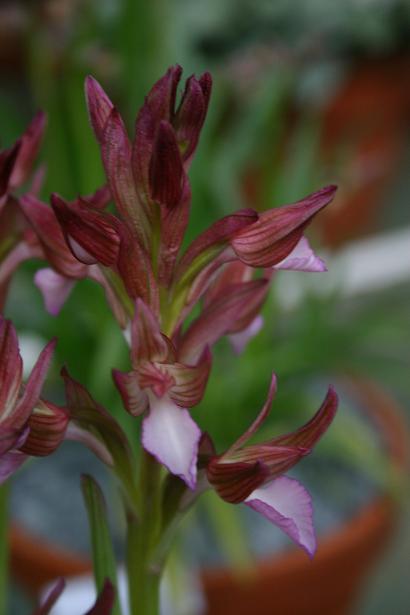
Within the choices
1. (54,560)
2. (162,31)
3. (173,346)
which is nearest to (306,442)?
(173,346)

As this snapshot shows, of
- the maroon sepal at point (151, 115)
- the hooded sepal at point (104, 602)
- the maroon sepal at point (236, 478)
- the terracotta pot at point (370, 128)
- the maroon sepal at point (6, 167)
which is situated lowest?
the hooded sepal at point (104, 602)

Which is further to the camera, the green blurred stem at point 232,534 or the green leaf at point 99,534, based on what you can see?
the green blurred stem at point 232,534

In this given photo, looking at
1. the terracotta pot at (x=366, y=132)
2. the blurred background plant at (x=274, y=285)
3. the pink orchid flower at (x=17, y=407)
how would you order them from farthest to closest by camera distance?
the terracotta pot at (x=366, y=132) → the blurred background plant at (x=274, y=285) → the pink orchid flower at (x=17, y=407)

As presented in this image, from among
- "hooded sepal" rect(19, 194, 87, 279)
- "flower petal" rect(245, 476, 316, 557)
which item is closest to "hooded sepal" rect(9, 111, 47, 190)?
"hooded sepal" rect(19, 194, 87, 279)

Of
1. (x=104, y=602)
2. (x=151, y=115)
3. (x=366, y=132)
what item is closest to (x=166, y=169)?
(x=151, y=115)

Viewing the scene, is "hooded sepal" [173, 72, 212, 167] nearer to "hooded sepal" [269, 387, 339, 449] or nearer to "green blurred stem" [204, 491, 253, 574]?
"hooded sepal" [269, 387, 339, 449]

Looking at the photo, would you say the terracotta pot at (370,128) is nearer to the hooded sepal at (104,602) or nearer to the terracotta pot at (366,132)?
the terracotta pot at (366,132)

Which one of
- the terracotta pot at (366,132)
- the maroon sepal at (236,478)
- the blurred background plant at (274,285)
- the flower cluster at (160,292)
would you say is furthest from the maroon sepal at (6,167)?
the terracotta pot at (366,132)

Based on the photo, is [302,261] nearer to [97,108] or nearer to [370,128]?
[97,108]
